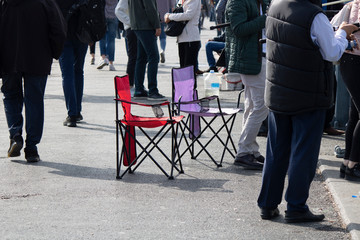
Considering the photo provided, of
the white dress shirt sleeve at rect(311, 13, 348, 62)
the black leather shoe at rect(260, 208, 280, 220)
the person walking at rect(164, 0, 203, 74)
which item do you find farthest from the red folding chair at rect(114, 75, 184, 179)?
the person walking at rect(164, 0, 203, 74)

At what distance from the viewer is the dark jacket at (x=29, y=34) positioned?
792 cm

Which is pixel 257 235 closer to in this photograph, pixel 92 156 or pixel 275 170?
pixel 275 170

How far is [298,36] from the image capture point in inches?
219

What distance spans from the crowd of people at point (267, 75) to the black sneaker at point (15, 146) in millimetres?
10

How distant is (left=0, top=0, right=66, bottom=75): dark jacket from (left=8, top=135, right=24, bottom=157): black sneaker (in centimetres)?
72

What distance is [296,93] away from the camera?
5688 millimetres

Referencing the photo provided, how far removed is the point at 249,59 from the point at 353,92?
104cm

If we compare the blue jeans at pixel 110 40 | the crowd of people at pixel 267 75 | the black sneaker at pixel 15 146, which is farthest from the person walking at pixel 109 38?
the black sneaker at pixel 15 146

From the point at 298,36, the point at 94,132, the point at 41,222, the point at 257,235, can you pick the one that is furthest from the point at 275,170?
the point at 94,132

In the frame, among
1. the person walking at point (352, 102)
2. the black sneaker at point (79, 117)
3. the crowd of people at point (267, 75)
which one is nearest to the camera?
the crowd of people at point (267, 75)

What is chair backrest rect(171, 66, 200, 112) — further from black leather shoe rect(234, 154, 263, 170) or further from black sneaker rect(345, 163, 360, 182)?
black sneaker rect(345, 163, 360, 182)

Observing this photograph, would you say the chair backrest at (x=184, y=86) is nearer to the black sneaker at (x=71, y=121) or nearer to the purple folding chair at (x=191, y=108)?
the purple folding chair at (x=191, y=108)

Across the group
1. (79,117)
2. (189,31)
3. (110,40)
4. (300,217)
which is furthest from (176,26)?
(300,217)

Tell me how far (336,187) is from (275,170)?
3.60 ft
